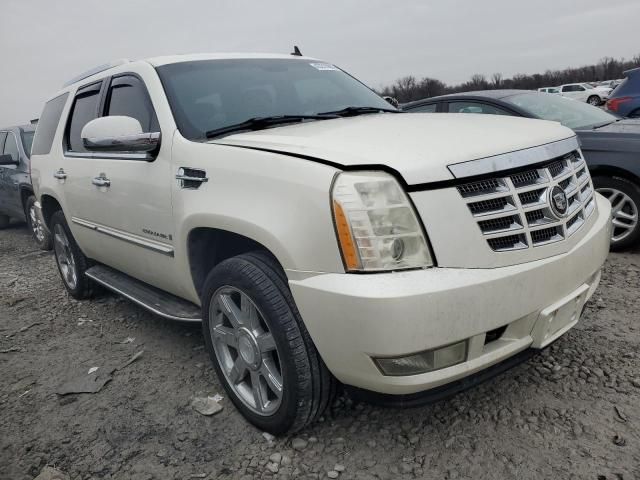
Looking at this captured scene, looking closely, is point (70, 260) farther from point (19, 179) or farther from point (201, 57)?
point (19, 179)

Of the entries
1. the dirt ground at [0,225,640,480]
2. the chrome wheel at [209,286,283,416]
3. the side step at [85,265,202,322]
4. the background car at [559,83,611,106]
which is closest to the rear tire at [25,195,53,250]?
the side step at [85,265,202,322]

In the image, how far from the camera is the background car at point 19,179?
7027mm

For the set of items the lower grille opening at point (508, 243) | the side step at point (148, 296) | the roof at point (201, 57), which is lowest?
the side step at point (148, 296)

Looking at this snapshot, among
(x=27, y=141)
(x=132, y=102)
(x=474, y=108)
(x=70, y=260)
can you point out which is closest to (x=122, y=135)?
(x=132, y=102)

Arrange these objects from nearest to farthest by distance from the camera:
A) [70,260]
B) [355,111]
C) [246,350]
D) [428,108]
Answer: [246,350], [355,111], [70,260], [428,108]

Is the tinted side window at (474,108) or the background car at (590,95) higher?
the tinted side window at (474,108)

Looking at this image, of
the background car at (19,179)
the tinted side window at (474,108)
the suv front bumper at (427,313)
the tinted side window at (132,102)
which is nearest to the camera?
→ the suv front bumper at (427,313)

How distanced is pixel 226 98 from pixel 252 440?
71.0 inches

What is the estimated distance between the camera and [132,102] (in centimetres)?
313

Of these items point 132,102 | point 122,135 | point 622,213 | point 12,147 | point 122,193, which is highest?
point 132,102

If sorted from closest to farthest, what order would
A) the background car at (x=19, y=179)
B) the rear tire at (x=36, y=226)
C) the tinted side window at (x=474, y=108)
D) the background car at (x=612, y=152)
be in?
the background car at (x=612, y=152), the tinted side window at (x=474, y=108), the rear tire at (x=36, y=226), the background car at (x=19, y=179)

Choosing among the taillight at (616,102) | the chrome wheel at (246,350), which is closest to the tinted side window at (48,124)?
the chrome wheel at (246,350)

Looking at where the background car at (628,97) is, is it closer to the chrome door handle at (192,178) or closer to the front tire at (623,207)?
the front tire at (623,207)

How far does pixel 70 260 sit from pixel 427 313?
3755 millimetres
